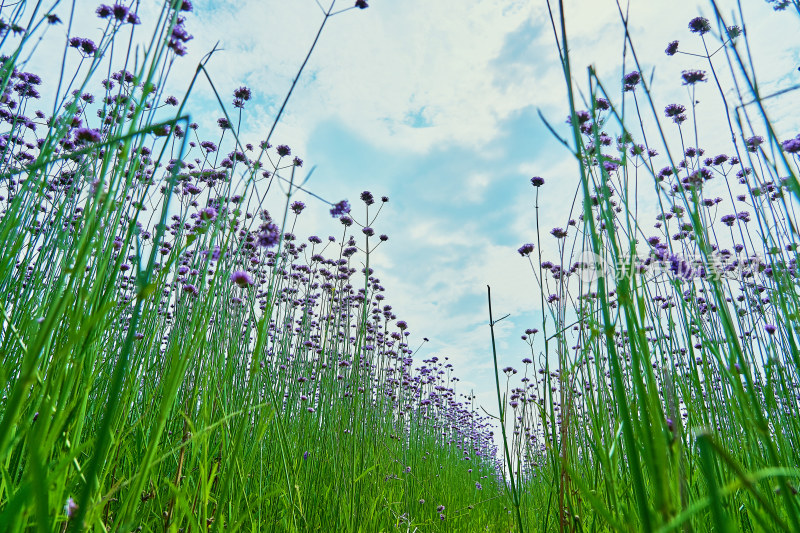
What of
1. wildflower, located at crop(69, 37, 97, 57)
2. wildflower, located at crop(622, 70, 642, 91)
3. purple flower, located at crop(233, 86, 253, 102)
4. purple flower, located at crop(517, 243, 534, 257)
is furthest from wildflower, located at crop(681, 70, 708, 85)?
wildflower, located at crop(69, 37, 97, 57)

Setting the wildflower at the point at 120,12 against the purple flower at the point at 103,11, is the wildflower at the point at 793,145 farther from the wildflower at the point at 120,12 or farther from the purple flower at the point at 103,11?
the purple flower at the point at 103,11

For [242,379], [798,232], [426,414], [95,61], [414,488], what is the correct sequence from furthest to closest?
[426,414] → [414,488] → [242,379] → [95,61] → [798,232]

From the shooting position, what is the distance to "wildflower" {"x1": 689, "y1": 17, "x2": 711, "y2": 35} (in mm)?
1889

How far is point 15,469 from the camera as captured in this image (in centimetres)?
102

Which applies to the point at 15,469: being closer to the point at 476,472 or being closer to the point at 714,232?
the point at 714,232

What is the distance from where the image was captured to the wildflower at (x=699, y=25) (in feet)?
6.20

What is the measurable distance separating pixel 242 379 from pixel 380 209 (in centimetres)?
146

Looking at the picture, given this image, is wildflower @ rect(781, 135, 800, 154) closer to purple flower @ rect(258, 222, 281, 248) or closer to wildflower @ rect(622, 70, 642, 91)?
wildflower @ rect(622, 70, 642, 91)

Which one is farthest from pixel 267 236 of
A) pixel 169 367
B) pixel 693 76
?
pixel 693 76

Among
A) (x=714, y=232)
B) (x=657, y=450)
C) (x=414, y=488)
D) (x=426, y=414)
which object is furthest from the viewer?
(x=426, y=414)

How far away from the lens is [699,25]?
198cm

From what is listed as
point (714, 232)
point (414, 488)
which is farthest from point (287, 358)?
point (714, 232)

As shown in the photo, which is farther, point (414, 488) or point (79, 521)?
point (414, 488)

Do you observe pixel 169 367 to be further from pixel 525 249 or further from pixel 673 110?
pixel 673 110
